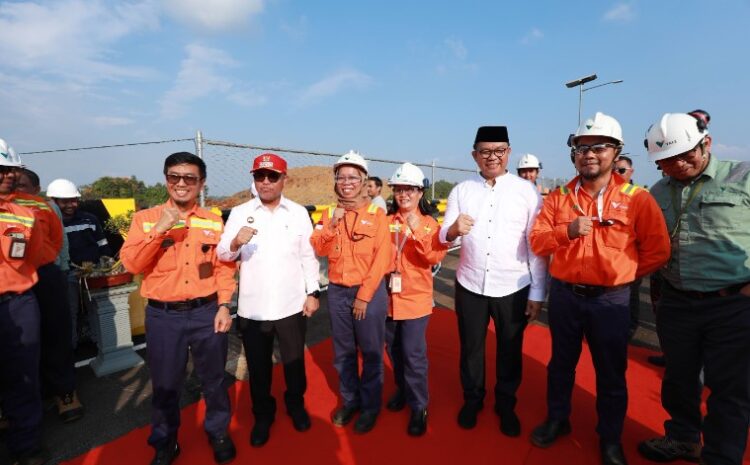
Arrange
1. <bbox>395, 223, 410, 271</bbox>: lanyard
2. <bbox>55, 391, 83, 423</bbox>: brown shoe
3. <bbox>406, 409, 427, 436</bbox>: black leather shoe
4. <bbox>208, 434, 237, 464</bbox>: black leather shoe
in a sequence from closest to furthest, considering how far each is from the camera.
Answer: <bbox>208, 434, 237, 464</bbox>: black leather shoe → <bbox>406, 409, 427, 436</bbox>: black leather shoe → <bbox>395, 223, 410, 271</bbox>: lanyard → <bbox>55, 391, 83, 423</bbox>: brown shoe

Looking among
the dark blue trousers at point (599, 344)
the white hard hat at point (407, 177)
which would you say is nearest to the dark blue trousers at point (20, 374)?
the white hard hat at point (407, 177)

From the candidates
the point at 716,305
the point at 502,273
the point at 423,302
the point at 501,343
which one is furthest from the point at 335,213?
the point at 716,305

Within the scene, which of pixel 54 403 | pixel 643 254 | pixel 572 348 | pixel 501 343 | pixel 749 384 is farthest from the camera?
pixel 54 403

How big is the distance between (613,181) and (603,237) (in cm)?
39

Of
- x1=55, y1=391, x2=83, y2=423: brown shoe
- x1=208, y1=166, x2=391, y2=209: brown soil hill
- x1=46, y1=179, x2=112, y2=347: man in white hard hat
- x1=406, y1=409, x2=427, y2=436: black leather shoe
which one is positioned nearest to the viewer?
x1=406, y1=409, x2=427, y2=436: black leather shoe

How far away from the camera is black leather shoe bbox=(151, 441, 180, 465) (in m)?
2.44

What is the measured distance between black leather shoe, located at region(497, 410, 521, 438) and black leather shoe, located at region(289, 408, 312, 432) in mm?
1487

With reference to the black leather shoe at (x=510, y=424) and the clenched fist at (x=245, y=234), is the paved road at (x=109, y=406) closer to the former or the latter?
the clenched fist at (x=245, y=234)

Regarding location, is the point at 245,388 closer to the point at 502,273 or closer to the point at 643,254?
the point at 502,273

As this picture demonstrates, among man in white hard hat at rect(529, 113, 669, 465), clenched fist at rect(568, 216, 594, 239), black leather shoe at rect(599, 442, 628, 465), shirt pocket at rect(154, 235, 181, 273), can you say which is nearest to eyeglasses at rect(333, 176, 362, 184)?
shirt pocket at rect(154, 235, 181, 273)

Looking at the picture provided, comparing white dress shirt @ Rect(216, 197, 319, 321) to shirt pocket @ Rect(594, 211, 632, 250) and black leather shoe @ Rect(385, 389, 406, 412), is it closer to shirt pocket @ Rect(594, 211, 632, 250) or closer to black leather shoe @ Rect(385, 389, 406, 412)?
black leather shoe @ Rect(385, 389, 406, 412)

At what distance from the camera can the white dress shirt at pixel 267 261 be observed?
2580 millimetres

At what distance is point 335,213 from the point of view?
8.43 feet

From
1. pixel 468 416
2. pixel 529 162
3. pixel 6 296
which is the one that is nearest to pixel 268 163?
pixel 6 296
